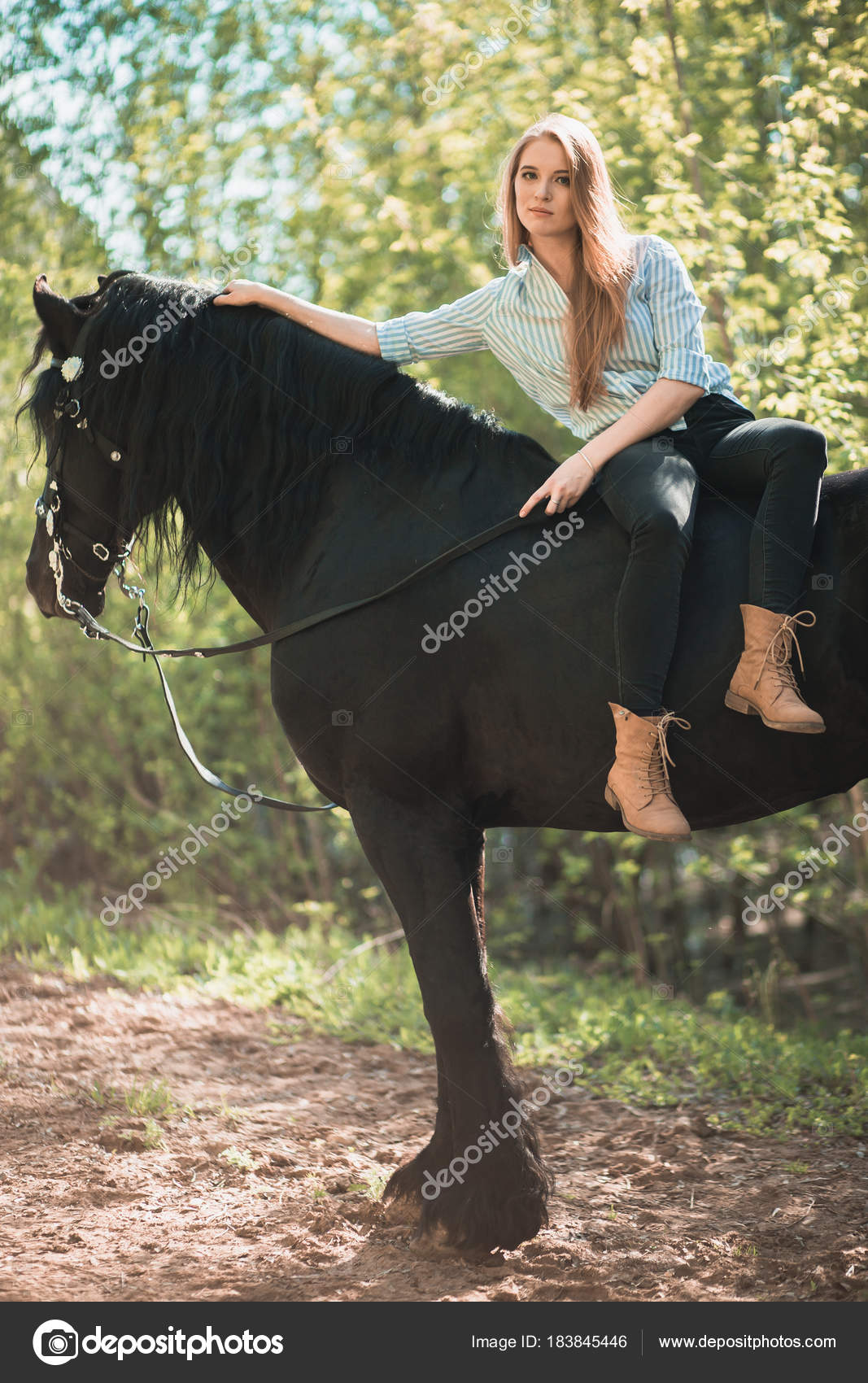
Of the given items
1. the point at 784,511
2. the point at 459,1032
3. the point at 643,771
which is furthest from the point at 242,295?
the point at 459,1032

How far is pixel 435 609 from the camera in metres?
2.86

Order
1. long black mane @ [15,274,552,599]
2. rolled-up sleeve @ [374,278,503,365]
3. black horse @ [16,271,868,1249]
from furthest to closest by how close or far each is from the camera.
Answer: rolled-up sleeve @ [374,278,503,365], long black mane @ [15,274,552,599], black horse @ [16,271,868,1249]

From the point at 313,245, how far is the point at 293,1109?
5.18 m

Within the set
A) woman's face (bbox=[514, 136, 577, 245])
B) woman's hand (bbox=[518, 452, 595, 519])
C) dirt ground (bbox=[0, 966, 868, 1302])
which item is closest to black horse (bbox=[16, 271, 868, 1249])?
woman's hand (bbox=[518, 452, 595, 519])

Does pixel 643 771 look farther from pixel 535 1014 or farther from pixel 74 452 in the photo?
pixel 535 1014

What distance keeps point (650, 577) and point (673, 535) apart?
0.37ft

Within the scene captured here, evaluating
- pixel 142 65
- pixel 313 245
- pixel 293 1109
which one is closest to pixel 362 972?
pixel 293 1109

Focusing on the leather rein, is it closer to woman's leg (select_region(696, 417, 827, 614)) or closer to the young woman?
the young woman

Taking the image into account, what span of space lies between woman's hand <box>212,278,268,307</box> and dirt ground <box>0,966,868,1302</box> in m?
2.74

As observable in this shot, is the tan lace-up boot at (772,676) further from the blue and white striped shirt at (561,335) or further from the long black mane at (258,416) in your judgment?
the long black mane at (258,416)
